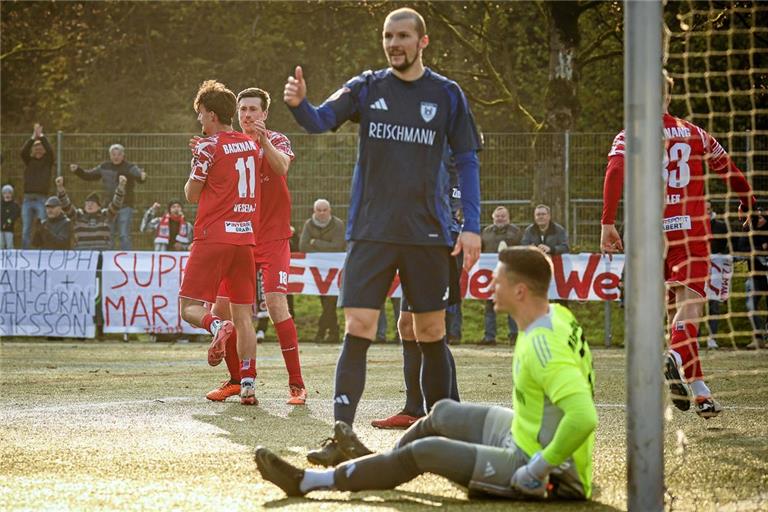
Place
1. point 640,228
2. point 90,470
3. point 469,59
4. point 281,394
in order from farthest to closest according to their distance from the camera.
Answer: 1. point 469,59
2. point 281,394
3. point 90,470
4. point 640,228

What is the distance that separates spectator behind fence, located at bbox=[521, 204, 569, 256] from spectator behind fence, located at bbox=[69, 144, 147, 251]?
647 cm

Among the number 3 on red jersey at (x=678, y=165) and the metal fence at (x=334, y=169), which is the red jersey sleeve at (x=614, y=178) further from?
the metal fence at (x=334, y=169)

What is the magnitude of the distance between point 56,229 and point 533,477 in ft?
55.0

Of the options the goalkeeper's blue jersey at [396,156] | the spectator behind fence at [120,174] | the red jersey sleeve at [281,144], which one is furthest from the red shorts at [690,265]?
the spectator behind fence at [120,174]

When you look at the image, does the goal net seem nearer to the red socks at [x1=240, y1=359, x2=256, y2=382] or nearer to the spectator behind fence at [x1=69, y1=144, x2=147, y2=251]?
the red socks at [x1=240, y1=359, x2=256, y2=382]

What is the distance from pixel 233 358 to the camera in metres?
9.86

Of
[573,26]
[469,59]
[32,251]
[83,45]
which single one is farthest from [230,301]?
[83,45]

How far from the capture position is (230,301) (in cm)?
951

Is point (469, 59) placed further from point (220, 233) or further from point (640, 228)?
point (640, 228)

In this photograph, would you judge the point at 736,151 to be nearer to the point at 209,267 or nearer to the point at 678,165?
the point at 678,165

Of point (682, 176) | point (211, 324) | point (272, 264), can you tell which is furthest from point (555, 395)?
point (272, 264)

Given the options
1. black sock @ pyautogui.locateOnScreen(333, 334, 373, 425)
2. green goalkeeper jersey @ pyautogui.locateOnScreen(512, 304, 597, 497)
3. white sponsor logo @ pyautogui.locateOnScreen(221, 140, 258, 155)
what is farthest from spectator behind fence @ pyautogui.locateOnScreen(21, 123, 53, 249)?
green goalkeeper jersey @ pyautogui.locateOnScreen(512, 304, 597, 497)

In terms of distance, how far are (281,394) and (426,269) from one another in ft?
12.6

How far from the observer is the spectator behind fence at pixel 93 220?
19.8 m
